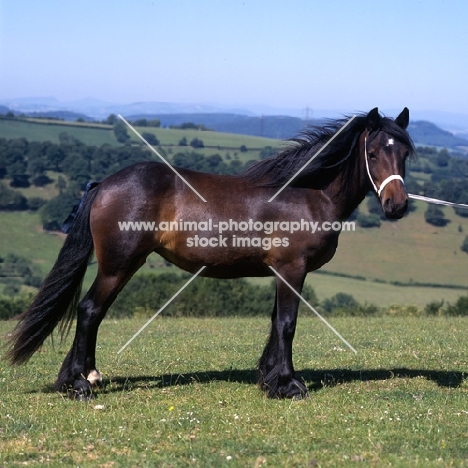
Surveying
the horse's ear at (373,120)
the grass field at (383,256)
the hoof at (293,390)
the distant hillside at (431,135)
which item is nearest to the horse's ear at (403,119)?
the horse's ear at (373,120)

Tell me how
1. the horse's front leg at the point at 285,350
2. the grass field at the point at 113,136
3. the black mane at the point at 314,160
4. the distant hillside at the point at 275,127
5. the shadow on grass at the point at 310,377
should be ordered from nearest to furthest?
1. the horse's front leg at the point at 285,350
2. the black mane at the point at 314,160
3. the shadow on grass at the point at 310,377
4. the distant hillside at the point at 275,127
5. the grass field at the point at 113,136

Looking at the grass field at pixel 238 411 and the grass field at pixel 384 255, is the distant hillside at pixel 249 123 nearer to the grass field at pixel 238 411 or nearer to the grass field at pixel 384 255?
the grass field at pixel 384 255

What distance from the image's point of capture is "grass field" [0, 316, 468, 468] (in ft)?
18.2

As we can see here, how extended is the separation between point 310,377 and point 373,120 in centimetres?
313

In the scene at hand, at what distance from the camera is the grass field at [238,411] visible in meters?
5.56

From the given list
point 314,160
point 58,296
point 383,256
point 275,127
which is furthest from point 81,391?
point 275,127

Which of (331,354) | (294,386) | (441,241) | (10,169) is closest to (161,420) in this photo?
(294,386)

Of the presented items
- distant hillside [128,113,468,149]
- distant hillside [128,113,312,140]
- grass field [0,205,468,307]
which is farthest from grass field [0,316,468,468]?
distant hillside [128,113,312,140]

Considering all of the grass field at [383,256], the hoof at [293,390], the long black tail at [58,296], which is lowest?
the grass field at [383,256]

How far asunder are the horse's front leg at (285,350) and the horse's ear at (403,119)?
195cm

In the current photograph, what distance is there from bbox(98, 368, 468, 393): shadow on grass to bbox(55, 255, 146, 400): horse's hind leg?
0.36m

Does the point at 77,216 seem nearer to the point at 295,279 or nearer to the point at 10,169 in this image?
the point at 295,279

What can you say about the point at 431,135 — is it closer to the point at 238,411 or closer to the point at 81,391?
the point at 81,391

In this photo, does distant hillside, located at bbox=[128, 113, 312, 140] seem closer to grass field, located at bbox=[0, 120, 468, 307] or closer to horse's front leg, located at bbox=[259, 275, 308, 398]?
grass field, located at bbox=[0, 120, 468, 307]
